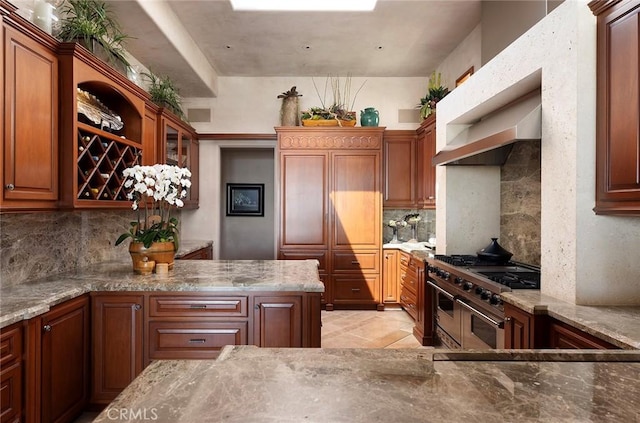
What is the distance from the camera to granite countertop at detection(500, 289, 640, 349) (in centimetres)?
151

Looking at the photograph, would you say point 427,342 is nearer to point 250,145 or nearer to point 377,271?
point 377,271

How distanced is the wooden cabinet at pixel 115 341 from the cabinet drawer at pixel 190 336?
0.11 meters

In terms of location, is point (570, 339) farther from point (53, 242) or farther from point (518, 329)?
point (53, 242)

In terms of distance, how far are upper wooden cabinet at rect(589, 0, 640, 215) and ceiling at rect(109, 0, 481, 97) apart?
2.16 metres

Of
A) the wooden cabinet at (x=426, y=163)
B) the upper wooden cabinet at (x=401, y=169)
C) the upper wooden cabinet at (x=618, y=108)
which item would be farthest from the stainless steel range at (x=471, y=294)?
the upper wooden cabinet at (x=401, y=169)

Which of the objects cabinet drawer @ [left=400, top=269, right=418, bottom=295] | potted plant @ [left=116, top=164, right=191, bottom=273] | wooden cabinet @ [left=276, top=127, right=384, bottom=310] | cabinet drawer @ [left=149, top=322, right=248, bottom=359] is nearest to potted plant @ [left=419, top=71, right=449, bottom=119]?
wooden cabinet @ [left=276, top=127, right=384, bottom=310]

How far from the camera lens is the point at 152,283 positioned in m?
2.48

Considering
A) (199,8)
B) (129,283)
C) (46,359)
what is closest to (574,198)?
(129,283)

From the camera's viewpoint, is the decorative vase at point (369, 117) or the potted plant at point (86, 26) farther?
the decorative vase at point (369, 117)

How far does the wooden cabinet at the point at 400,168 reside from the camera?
5.36 metres

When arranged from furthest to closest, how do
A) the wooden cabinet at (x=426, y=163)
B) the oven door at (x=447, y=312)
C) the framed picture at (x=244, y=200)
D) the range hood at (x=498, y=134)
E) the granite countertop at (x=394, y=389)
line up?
1. the framed picture at (x=244, y=200)
2. the wooden cabinet at (x=426, y=163)
3. the oven door at (x=447, y=312)
4. the range hood at (x=498, y=134)
5. the granite countertop at (x=394, y=389)

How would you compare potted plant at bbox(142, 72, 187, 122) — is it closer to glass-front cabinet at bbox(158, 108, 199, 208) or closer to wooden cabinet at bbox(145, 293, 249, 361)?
glass-front cabinet at bbox(158, 108, 199, 208)

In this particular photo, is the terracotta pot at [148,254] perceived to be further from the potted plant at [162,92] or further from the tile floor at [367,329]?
the potted plant at [162,92]

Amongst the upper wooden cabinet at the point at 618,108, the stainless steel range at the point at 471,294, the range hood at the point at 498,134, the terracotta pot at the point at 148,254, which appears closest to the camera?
the upper wooden cabinet at the point at 618,108
